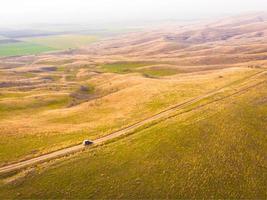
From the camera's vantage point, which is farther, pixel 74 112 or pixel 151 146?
pixel 74 112

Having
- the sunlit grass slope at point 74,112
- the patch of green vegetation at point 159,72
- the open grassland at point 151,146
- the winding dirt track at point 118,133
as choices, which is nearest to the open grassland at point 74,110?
the sunlit grass slope at point 74,112

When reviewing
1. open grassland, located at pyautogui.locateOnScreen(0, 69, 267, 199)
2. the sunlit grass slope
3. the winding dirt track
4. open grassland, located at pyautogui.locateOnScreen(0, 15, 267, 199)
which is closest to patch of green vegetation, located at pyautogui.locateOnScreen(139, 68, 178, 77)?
the sunlit grass slope

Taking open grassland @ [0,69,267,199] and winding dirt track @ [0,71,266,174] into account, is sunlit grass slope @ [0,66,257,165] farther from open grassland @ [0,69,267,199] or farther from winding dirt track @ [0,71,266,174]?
open grassland @ [0,69,267,199]

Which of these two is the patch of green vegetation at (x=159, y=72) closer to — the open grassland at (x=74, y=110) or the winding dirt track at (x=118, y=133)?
the open grassland at (x=74, y=110)

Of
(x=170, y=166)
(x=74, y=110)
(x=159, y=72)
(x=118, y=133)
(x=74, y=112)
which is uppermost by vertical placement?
(x=118, y=133)

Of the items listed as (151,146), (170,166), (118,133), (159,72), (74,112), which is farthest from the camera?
(159,72)

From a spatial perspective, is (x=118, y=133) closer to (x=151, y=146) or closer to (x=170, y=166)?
(x=151, y=146)

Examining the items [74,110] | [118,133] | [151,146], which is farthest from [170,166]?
[74,110]

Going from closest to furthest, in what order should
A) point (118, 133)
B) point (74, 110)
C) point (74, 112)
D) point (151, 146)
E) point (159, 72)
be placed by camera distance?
point (151, 146), point (118, 133), point (74, 112), point (74, 110), point (159, 72)
